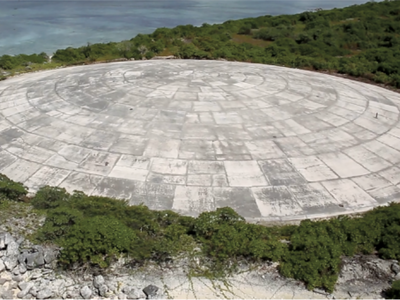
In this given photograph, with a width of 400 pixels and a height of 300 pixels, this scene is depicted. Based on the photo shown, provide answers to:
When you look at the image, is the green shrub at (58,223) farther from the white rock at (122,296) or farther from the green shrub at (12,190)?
the white rock at (122,296)

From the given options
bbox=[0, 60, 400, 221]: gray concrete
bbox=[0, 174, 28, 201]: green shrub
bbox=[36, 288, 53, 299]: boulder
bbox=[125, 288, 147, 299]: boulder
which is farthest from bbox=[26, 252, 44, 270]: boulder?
bbox=[0, 60, 400, 221]: gray concrete

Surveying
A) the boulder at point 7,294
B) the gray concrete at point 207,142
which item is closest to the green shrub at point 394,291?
the gray concrete at point 207,142

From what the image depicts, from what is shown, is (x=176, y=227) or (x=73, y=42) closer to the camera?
(x=176, y=227)

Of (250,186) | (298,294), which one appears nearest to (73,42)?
(250,186)

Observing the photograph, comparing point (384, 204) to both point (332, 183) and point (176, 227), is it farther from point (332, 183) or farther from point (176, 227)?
point (176, 227)

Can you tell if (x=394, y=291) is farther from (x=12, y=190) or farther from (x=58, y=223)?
(x=12, y=190)

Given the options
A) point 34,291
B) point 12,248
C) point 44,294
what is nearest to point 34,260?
point 12,248
